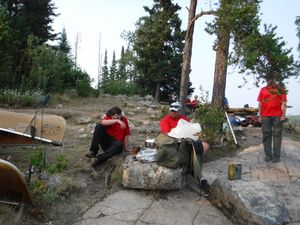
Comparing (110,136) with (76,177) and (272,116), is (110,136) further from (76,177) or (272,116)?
(272,116)

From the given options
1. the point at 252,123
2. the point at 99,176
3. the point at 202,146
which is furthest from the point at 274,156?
the point at 252,123

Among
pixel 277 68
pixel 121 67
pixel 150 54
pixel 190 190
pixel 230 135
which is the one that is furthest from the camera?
pixel 121 67

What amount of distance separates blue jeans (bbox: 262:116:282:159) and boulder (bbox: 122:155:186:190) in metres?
2.41

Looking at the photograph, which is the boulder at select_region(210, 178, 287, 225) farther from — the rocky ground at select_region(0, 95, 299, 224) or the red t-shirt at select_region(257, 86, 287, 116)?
the red t-shirt at select_region(257, 86, 287, 116)

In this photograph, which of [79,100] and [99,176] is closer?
[99,176]

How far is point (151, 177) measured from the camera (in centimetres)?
564

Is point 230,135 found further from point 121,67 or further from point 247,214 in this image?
point 121,67

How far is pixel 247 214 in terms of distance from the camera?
16.0 feet

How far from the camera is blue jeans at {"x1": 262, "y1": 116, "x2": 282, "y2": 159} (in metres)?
7.46

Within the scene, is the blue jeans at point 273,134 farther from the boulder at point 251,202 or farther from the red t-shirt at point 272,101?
the boulder at point 251,202

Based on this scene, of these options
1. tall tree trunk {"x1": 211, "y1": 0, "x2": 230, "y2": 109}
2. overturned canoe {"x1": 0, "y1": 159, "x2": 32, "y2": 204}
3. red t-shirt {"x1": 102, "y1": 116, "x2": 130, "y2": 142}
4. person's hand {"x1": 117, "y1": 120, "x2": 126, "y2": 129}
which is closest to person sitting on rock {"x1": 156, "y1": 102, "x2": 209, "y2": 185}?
person's hand {"x1": 117, "y1": 120, "x2": 126, "y2": 129}

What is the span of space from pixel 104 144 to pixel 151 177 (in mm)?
1458

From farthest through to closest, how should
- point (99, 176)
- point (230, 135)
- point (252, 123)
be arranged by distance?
point (252, 123), point (230, 135), point (99, 176)

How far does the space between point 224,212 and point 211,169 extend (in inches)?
70.6
